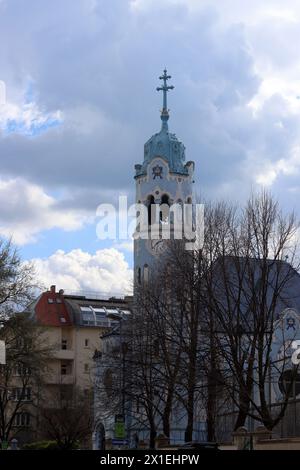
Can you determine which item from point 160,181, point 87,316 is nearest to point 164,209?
point 160,181

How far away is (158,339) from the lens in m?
48.4

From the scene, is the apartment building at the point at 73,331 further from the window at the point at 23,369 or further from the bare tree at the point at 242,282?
the bare tree at the point at 242,282

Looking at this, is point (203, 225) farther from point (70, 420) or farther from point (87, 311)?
point (87, 311)

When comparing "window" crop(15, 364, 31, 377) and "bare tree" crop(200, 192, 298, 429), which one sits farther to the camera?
"window" crop(15, 364, 31, 377)

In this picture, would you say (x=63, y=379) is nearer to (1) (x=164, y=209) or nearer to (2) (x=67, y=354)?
(2) (x=67, y=354)

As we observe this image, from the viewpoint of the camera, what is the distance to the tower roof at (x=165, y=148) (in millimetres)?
77375

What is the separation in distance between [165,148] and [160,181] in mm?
3201

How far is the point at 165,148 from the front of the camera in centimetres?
7794

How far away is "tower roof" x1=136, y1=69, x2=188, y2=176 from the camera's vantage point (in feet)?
254

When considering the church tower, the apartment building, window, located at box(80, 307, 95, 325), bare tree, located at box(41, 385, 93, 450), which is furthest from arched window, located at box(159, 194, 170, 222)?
window, located at box(80, 307, 95, 325)

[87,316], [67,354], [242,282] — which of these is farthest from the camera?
[87,316]

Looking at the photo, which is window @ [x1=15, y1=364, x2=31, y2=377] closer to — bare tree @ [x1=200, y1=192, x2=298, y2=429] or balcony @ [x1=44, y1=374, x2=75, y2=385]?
bare tree @ [x1=200, y1=192, x2=298, y2=429]

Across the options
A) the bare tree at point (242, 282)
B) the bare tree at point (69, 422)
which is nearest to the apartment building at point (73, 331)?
the bare tree at point (69, 422)

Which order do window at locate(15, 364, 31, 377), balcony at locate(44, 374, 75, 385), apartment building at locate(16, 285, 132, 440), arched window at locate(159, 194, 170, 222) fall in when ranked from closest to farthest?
1. window at locate(15, 364, 31, 377)
2. arched window at locate(159, 194, 170, 222)
3. balcony at locate(44, 374, 75, 385)
4. apartment building at locate(16, 285, 132, 440)
